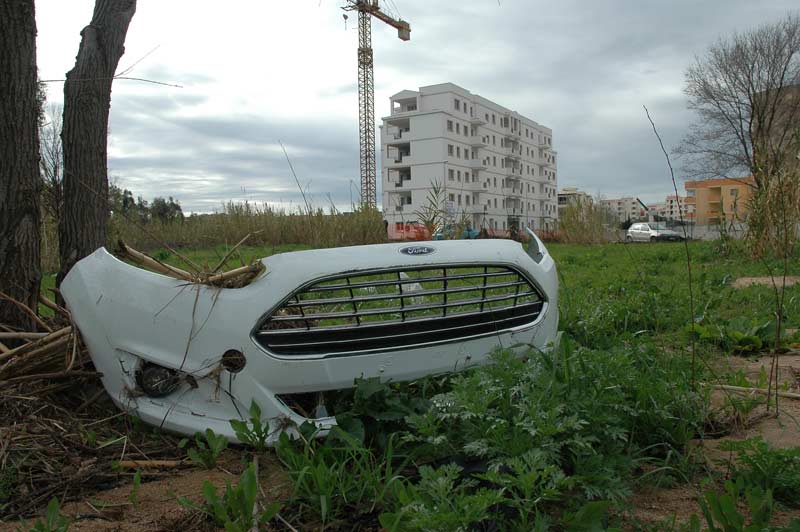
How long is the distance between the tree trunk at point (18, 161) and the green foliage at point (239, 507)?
1838 millimetres

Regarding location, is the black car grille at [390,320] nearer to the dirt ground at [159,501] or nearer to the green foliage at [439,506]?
the dirt ground at [159,501]

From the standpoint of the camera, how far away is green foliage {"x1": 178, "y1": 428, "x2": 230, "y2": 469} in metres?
1.94

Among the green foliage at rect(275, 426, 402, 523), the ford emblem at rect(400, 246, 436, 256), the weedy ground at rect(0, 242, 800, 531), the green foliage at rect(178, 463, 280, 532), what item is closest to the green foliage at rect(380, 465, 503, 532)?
the weedy ground at rect(0, 242, 800, 531)

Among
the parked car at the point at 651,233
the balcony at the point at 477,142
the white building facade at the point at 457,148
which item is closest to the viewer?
the parked car at the point at 651,233

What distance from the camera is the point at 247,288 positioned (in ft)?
6.78

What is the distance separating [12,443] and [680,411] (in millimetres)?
2427

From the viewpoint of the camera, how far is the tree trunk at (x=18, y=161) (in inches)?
107

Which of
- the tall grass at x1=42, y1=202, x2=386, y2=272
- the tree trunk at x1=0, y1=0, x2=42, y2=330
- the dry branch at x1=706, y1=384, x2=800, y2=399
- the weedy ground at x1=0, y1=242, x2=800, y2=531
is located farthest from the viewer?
the tall grass at x1=42, y1=202, x2=386, y2=272

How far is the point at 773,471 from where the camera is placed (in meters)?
1.67

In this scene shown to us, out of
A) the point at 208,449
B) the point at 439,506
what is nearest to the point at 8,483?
the point at 208,449

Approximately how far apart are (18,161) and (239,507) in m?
2.19

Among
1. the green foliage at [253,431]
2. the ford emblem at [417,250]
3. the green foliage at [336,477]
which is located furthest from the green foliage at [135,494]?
the ford emblem at [417,250]

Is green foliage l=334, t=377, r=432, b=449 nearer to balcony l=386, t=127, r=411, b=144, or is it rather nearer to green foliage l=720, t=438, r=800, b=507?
green foliage l=720, t=438, r=800, b=507

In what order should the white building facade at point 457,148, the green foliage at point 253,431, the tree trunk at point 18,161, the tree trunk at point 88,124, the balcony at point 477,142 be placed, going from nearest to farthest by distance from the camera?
the green foliage at point 253,431 < the tree trunk at point 18,161 < the tree trunk at point 88,124 < the white building facade at point 457,148 < the balcony at point 477,142
